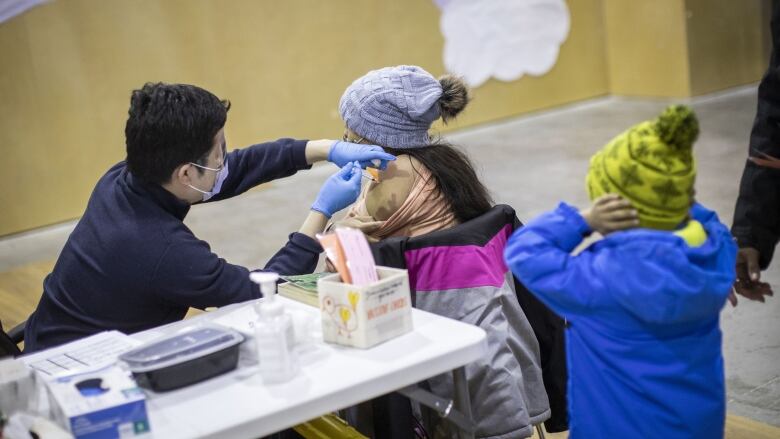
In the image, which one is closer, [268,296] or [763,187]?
[268,296]

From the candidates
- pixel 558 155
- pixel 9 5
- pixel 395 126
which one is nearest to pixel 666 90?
pixel 558 155

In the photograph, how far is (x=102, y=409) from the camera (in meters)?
1.58

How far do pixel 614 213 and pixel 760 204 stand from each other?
83cm

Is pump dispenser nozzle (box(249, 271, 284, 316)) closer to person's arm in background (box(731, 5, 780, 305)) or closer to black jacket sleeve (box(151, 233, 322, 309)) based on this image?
black jacket sleeve (box(151, 233, 322, 309))

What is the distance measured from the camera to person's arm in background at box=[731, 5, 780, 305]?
2.21 m

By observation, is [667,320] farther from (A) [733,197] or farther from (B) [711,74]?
(B) [711,74]

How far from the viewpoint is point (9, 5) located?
5.63 meters

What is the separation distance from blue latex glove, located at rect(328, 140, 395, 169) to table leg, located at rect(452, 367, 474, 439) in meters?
0.69

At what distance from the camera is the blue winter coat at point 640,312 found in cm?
156

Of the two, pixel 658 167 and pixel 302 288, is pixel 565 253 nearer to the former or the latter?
pixel 658 167

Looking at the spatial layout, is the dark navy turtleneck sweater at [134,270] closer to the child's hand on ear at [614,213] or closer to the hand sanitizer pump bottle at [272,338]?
the hand sanitizer pump bottle at [272,338]

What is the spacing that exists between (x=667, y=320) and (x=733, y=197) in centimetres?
368

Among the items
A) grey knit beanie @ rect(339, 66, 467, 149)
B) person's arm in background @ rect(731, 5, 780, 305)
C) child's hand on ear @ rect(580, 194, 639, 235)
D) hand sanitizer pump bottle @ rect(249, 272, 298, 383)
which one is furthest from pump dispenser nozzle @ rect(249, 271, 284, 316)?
person's arm in background @ rect(731, 5, 780, 305)

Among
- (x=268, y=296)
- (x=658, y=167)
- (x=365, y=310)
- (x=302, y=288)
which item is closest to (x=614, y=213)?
(x=658, y=167)
